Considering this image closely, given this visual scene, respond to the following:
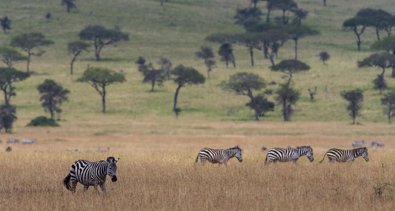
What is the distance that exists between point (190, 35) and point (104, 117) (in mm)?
57416

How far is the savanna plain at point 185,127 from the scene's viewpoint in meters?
18.4

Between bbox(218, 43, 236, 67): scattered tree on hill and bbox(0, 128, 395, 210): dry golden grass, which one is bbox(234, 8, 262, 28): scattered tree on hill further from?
bbox(0, 128, 395, 210): dry golden grass

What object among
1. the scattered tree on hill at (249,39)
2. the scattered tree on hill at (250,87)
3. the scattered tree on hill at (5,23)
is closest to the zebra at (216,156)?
the scattered tree on hill at (250,87)

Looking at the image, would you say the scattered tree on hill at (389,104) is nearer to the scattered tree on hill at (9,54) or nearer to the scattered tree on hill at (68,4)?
the scattered tree on hill at (9,54)

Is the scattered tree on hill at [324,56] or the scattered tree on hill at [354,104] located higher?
the scattered tree on hill at [324,56]

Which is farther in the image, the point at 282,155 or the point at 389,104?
the point at 389,104

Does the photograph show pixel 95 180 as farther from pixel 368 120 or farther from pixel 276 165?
pixel 368 120

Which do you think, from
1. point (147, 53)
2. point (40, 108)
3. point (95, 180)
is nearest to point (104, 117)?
point (40, 108)

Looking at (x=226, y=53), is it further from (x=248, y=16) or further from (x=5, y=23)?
(x=5, y=23)

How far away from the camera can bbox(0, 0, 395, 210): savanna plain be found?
60.5 feet

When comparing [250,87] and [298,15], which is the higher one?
[298,15]

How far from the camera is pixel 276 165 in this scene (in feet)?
85.3

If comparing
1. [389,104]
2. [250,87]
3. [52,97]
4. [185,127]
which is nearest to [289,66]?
[250,87]

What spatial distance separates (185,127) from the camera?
62750 millimetres
